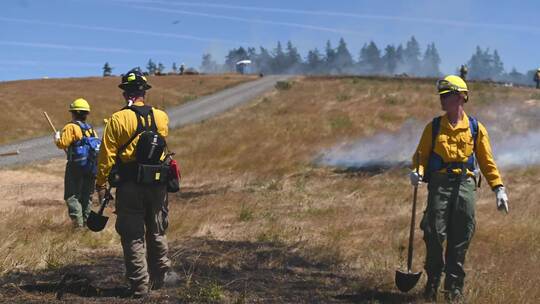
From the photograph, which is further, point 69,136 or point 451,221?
point 69,136

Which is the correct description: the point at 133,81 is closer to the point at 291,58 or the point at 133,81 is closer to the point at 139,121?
the point at 139,121

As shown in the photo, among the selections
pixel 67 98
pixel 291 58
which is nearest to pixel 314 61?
pixel 291 58

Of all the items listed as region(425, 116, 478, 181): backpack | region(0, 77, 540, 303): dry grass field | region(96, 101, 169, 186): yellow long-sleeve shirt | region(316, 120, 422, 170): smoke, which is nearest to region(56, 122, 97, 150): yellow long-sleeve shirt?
region(0, 77, 540, 303): dry grass field

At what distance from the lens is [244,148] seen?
18.2 m

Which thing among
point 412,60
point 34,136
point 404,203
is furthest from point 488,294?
point 412,60

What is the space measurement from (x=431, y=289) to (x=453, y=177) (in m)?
1.00

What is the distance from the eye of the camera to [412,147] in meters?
15.3

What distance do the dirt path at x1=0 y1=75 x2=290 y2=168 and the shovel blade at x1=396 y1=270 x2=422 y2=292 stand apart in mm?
16251

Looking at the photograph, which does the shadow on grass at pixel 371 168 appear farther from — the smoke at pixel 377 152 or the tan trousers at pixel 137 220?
the tan trousers at pixel 137 220

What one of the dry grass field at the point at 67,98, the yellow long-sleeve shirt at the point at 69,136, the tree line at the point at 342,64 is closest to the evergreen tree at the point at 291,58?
the tree line at the point at 342,64

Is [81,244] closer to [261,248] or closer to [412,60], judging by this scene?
[261,248]

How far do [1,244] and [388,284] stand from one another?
4191 mm

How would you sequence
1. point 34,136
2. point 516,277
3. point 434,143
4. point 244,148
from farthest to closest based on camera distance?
point 34,136
point 244,148
point 516,277
point 434,143

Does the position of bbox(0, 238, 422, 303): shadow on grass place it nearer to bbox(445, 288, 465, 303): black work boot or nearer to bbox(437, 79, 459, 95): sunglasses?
bbox(445, 288, 465, 303): black work boot
